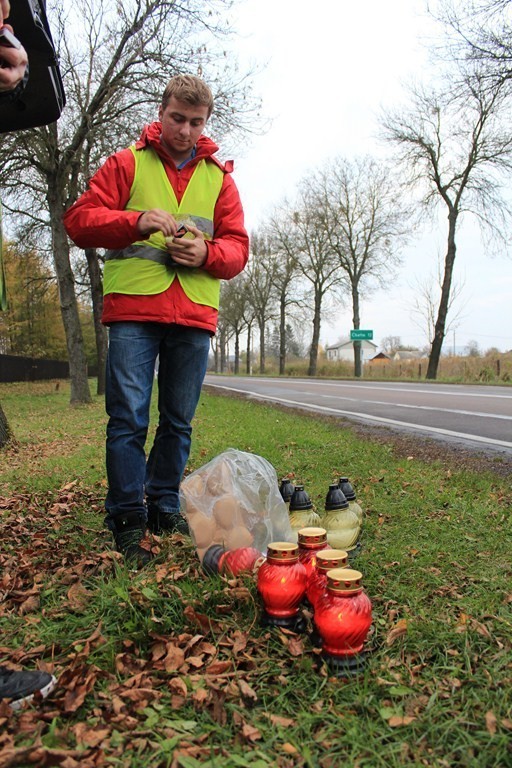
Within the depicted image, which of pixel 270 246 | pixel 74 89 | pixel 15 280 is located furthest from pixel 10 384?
pixel 270 246

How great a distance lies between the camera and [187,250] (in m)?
2.68

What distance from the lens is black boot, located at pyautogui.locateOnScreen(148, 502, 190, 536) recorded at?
2.96m

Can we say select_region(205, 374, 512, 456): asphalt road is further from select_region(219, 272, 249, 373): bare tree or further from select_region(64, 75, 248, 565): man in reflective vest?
select_region(219, 272, 249, 373): bare tree

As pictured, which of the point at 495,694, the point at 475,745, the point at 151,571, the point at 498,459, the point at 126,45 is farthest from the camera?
the point at 126,45

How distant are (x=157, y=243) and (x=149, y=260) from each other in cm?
10

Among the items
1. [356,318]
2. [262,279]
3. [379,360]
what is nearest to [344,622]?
[356,318]

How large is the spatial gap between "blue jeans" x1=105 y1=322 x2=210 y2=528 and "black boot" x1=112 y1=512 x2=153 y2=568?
0.10ft

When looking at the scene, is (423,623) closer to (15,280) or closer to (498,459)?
(498,459)

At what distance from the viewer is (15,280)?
2572 cm

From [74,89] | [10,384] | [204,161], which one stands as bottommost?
[10,384]

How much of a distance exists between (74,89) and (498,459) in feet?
44.7

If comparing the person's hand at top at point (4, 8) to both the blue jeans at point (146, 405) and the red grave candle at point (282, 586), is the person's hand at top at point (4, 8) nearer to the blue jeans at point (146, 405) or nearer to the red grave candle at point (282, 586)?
the blue jeans at point (146, 405)

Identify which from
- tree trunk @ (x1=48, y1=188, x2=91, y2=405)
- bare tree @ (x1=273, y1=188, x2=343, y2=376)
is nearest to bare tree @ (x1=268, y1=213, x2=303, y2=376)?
bare tree @ (x1=273, y1=188, x2=343, y2=376)

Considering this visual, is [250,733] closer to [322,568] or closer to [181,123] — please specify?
[322,568]
